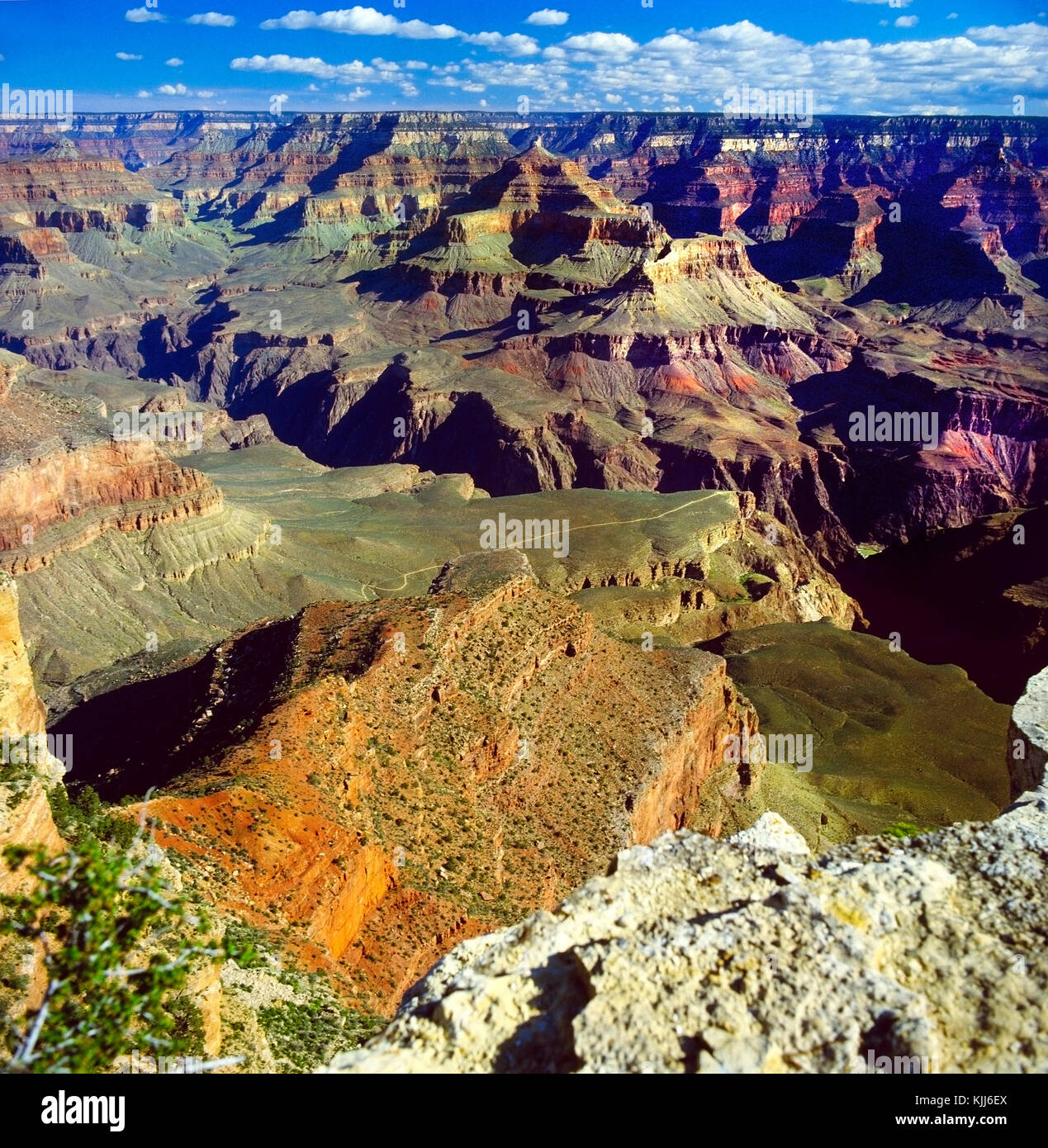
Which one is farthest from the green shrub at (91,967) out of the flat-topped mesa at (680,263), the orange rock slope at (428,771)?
the flat-topped mesa at (680,263)

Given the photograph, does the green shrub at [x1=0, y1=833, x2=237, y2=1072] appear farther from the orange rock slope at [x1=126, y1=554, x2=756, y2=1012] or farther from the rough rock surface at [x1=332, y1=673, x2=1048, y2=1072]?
the orange rock slope at [x1=126, y1=554, x2=756, y2=1012]

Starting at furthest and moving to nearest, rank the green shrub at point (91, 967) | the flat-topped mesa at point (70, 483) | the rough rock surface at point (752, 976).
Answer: the flat-topped mesa at point (70, 483) → the green shrub at point (91, 967) → the rough rock surface at point (752, 976)

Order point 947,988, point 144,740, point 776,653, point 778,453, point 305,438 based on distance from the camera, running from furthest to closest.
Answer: point 305,438
point 778,453
point 776,653
point 144,740
point 947,988

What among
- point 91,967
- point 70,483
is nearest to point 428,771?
point 91,967

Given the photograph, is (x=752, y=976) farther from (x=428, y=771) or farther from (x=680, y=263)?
(x=680, y=263)

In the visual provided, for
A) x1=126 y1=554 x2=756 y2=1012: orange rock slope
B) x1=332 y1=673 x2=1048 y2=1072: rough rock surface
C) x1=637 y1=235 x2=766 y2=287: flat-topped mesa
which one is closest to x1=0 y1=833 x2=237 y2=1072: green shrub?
x1=332 y1=673 x2=1048 y2=1072: rough rock surface

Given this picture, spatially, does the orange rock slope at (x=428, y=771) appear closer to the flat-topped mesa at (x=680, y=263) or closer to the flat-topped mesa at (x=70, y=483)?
the flat-topped mesa at (x=70, y=483)
